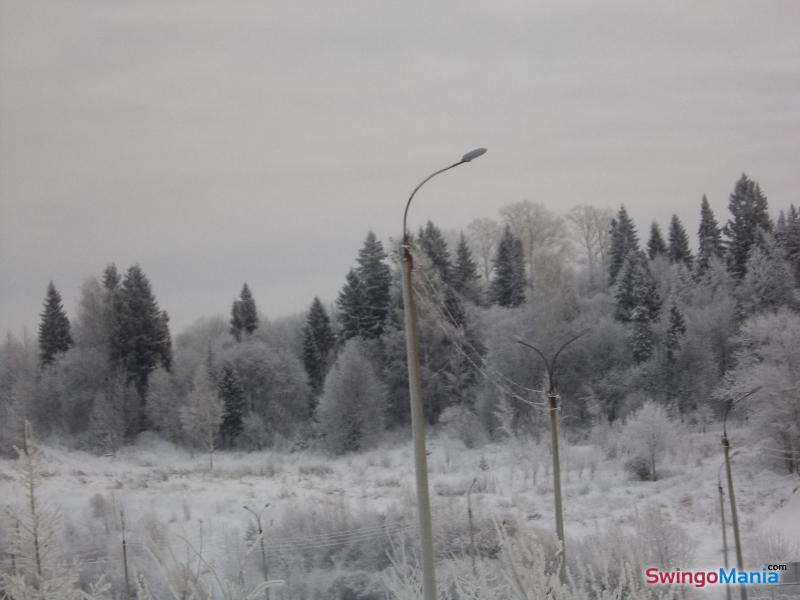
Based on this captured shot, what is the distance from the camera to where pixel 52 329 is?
40.8 m

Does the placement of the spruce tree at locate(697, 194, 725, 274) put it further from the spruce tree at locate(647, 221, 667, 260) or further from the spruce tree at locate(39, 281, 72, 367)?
the spruce tree at locate(39, 281, 72, 367)

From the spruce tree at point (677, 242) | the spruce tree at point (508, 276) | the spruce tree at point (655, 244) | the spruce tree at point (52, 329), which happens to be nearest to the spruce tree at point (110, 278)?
the spruce tree at point (52, 329)

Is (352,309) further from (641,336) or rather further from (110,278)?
(641,336)

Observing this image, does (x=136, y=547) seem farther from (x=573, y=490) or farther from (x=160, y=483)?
(x=573, y=490)

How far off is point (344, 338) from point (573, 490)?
1962 cm

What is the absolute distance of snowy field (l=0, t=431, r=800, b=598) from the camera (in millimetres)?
19500

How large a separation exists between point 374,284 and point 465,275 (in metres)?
5.42

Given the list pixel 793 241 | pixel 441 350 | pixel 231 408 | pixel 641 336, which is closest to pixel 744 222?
pixel 793 241

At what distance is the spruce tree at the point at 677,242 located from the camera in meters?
46.6

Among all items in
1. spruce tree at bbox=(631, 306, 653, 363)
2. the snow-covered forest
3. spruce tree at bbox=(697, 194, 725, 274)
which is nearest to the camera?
the snow-covered forest

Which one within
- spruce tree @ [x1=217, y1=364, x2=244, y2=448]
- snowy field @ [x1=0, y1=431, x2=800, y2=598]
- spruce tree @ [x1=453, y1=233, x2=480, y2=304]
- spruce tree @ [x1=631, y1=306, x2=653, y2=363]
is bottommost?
snowy field @ [x1=0, y1=431, x2=800, y2=598]

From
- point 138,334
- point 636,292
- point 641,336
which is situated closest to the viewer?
point 641,336

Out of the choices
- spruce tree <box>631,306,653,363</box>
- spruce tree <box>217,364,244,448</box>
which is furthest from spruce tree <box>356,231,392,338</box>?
spruce tree <box>631,306,653,363</box>

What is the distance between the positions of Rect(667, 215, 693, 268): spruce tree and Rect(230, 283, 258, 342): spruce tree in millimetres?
25923
